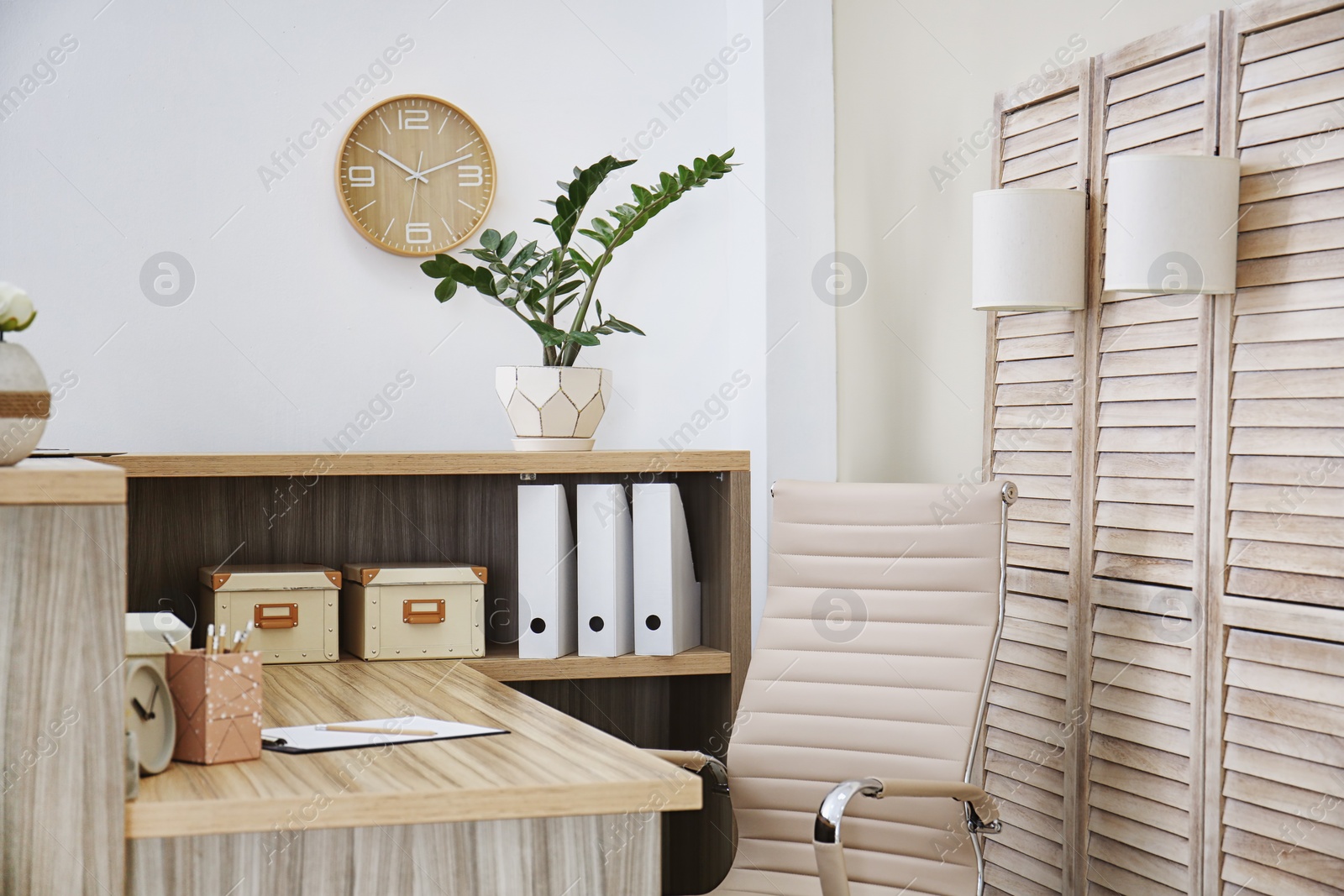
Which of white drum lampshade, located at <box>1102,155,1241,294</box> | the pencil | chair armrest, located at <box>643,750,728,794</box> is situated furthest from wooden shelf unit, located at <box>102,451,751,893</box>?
white drum lampshade, located at <box>1102,155,1241,294</box>

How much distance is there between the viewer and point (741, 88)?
9.48 ft

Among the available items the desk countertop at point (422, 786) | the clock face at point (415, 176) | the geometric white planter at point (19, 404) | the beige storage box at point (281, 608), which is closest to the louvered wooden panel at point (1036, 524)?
the desk countertop at point (422, 786)

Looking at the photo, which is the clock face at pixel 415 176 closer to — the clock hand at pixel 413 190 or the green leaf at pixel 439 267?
the clock hand at pixel 413 190

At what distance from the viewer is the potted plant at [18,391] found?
1252 mm

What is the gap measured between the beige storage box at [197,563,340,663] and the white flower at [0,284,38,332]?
1.03 meters

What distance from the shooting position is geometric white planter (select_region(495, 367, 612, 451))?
2.43 metres

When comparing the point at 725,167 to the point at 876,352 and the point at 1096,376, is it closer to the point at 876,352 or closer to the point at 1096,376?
the point at 876,352

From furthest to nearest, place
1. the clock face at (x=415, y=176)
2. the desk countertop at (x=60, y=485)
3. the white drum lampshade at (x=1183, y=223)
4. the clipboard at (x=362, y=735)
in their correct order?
the clock face at (x=415, y=176) < the white drum lampshade at (x=1183, y=223) < the clipboard at (x=362, y=735) < the desk countertop at (x=60, y=485)

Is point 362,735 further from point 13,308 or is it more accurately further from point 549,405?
point 549,405

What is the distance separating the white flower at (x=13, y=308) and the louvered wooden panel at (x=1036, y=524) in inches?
63.3

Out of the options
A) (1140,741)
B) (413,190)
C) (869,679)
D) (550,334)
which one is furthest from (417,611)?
(1140,741)

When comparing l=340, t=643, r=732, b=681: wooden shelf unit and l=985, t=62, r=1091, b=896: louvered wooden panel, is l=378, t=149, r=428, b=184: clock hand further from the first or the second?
l=985, t=62, r=1091, b=896: louvered wooden panel

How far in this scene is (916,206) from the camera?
2568 mm

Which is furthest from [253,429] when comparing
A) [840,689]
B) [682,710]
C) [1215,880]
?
[1215,880]
